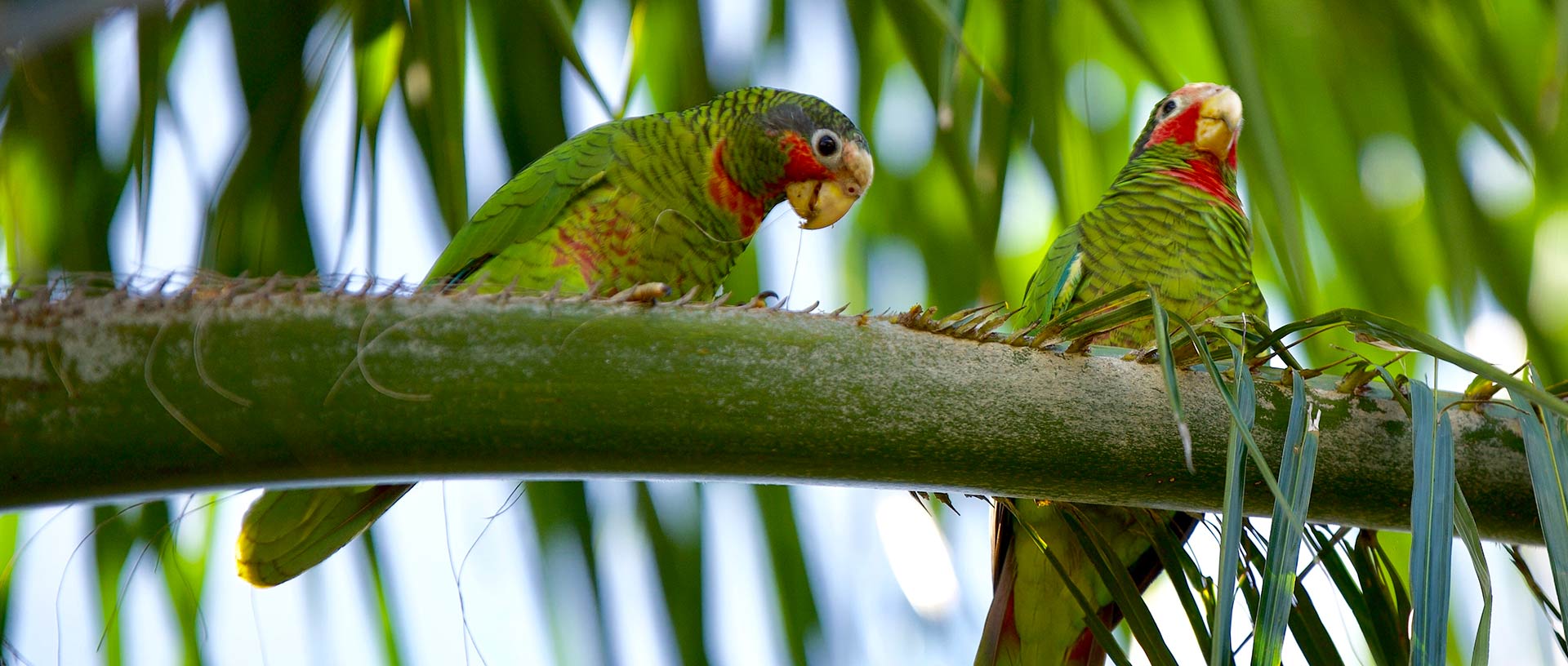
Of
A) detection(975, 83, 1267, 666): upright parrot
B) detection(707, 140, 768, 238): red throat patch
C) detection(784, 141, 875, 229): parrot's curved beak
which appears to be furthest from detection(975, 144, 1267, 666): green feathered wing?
detection(707, 140, 768, 238): red throat patch

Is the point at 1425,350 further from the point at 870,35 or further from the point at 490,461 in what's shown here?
the point at 870,35

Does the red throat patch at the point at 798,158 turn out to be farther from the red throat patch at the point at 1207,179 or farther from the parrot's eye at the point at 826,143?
the red throat patch at the point at 1207,179

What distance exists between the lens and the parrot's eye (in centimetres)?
204

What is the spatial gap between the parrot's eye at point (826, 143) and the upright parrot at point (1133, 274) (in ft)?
1.33

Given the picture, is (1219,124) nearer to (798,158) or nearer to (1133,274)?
(1133,274)

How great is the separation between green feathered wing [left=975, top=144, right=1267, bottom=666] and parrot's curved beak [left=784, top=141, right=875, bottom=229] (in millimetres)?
334

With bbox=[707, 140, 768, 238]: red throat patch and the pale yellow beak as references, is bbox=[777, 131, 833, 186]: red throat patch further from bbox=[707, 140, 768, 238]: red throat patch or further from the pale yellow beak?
the pale yellow beak

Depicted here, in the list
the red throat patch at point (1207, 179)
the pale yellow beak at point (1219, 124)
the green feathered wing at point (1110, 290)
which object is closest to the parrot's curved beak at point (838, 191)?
the green feathered wing at point (1110, 290)

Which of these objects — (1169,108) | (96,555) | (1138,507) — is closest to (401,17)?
(96,555)

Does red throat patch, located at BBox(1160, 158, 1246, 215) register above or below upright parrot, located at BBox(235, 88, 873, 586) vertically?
above

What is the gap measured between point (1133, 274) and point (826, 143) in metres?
0.57

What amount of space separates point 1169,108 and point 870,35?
1.13 m

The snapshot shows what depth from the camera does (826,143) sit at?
2.05 meters

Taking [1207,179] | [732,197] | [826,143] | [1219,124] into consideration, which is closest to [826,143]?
[826,143]
